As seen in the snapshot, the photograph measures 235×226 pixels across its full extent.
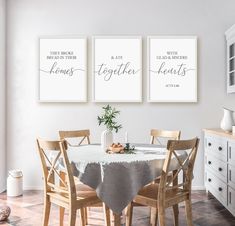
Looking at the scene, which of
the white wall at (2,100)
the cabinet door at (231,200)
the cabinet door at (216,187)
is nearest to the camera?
the cabinet door at (231,200)

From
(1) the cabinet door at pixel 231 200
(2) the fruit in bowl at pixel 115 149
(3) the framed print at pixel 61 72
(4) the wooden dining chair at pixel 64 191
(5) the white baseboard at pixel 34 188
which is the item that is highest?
(3) the framed print at pixel 61 72

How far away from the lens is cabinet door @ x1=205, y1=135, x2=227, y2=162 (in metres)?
3.21

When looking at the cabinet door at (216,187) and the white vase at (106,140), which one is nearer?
the white vase at (106,140)

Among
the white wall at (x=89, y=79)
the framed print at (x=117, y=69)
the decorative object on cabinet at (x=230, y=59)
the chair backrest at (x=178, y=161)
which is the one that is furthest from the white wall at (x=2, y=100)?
the decorative object on cabinet at (x=230, y=59)

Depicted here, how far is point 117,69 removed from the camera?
4.18m

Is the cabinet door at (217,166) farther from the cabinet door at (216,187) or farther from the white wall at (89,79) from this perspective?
the white wall at (89,79)

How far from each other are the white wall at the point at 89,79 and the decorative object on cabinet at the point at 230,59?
0.45 feet

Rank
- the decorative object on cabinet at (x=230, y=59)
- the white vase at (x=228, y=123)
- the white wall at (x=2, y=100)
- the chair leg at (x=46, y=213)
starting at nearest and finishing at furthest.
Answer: the chair leg at (x=46, y=213)
the white vase at (x=228, y=123)
the decorative object on cabinet at (x=230, y=59)
the white wall at (x=2, y=100)

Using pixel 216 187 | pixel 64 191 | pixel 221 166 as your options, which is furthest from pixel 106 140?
pixel 216 187

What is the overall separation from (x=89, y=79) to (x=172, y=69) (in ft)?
3.79

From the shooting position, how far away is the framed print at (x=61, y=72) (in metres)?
4.19

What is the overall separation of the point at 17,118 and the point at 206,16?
2.97m

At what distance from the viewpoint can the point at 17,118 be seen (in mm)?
4234

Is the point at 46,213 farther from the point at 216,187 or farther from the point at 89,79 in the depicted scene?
the point at 89,79
